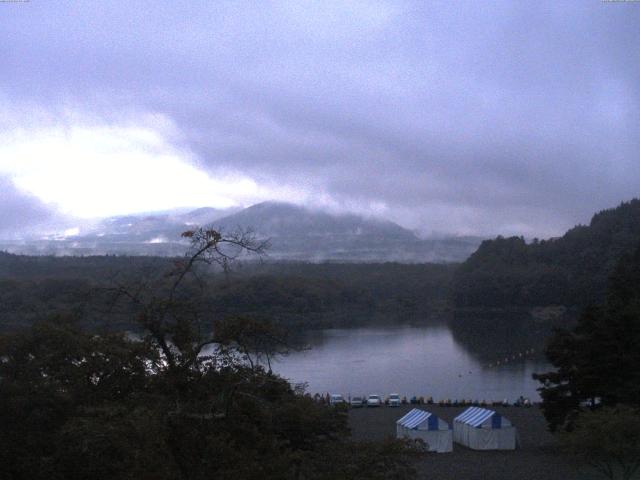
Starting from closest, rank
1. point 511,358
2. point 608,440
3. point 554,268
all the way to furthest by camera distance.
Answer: point 608,440, point 511,358, point 554,268

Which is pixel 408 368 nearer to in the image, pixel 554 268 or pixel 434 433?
pixel 434 433

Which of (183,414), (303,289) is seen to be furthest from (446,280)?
(183,414)

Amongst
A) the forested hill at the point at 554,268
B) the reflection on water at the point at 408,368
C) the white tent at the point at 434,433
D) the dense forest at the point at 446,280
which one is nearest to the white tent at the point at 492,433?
the white tent at the point at 434,433

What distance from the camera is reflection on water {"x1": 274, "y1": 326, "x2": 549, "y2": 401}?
733 inches

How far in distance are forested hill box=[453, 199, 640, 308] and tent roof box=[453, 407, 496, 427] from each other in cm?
3036

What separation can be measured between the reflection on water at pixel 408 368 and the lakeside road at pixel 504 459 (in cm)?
304

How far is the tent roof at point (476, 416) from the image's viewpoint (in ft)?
35.4

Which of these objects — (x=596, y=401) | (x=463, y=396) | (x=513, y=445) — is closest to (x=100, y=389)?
(x=513, y=445)

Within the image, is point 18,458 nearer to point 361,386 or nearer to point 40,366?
point 40,366

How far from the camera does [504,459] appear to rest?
9828 millimetres

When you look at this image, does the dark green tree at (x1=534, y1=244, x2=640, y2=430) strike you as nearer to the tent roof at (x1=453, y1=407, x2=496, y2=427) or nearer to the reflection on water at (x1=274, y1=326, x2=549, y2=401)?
the tent roof at (x1=453, y1=407, x2=496, y2=427)

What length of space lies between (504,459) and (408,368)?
12.6 metres

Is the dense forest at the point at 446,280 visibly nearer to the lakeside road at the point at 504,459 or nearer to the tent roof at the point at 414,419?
the lakeside road at the point at 504,459

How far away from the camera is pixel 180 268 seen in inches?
136
